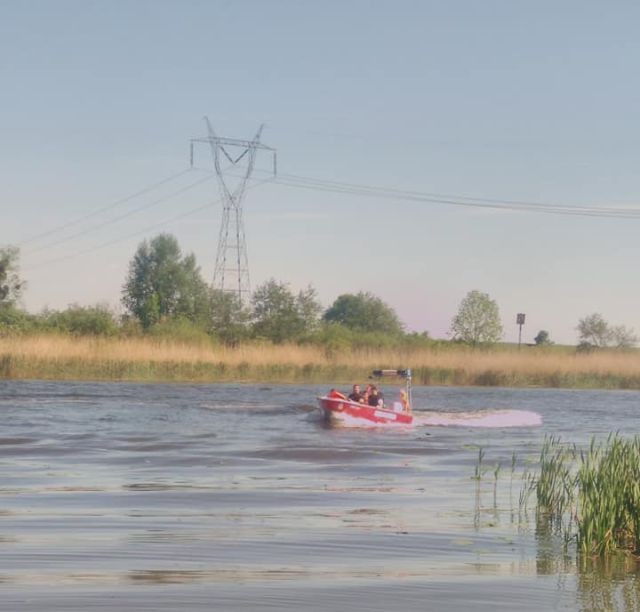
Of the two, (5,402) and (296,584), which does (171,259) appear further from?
(296,584)

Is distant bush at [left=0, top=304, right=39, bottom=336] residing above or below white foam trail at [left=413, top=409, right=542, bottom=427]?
above

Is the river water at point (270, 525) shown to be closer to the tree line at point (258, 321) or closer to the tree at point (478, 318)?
the tree line at point (258, 321)

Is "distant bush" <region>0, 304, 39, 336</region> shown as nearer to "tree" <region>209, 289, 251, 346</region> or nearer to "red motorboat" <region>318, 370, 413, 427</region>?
"tree" <region>209, 289, 251, 346</region>

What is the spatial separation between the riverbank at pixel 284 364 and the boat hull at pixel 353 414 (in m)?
21.3

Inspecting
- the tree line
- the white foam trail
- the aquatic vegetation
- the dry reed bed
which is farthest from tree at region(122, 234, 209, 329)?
the aquatic vegetation

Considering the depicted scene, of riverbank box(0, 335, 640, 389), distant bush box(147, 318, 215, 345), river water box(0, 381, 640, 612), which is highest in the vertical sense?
distant bush box(147, 318, 215, 345)

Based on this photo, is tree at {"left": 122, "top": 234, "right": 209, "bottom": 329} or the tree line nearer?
the tree line

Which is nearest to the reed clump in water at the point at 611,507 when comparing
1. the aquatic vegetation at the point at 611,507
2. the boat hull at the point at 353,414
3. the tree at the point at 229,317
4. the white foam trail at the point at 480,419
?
the aquatic vegetation at the point at 611,507

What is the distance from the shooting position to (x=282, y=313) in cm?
7969

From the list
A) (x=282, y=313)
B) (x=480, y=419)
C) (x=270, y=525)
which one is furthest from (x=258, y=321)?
(x=270, y=525)

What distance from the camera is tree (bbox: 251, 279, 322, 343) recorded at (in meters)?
77.9

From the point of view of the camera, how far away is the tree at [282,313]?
256 ft

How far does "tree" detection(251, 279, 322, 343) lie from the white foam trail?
3137cm

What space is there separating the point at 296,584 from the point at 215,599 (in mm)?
1024
